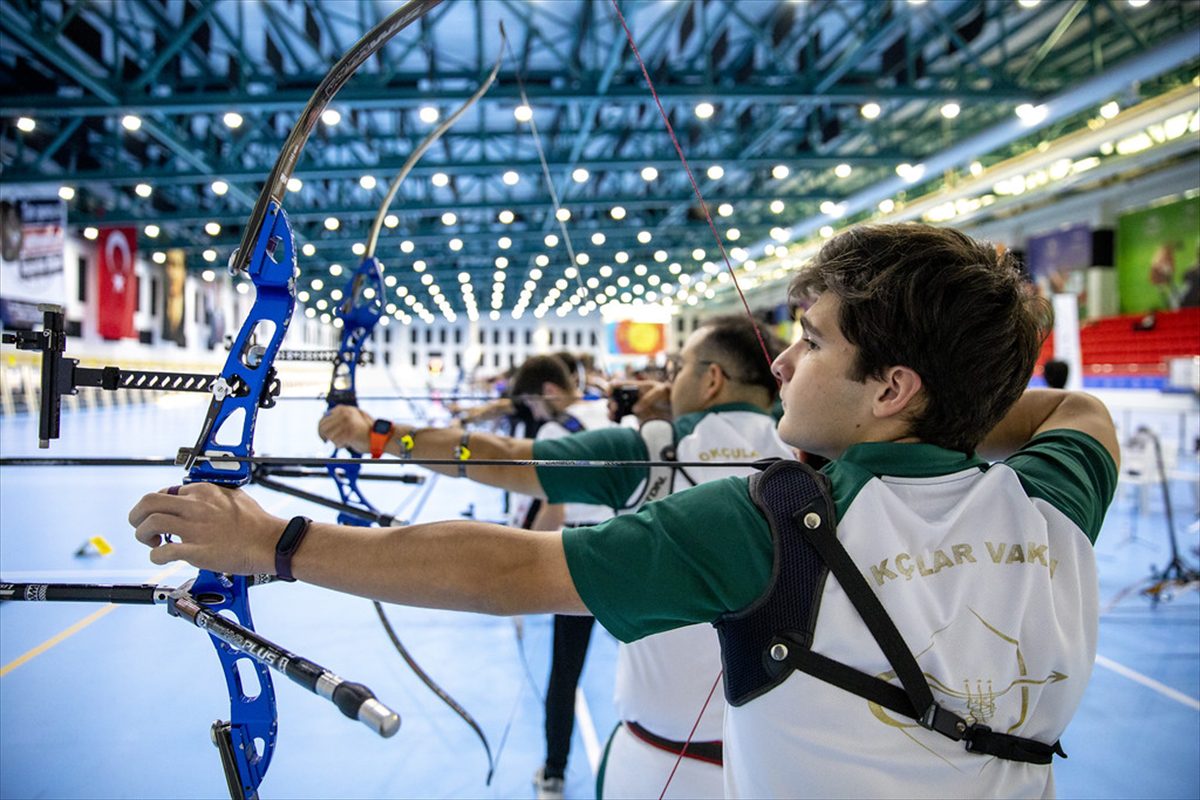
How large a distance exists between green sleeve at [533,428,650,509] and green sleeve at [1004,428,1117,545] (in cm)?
77

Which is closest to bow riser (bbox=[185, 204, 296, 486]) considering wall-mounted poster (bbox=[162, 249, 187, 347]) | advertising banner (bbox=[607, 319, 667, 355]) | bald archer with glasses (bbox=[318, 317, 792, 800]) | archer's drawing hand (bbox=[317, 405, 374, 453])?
bald archer with glasses (bbox=[318, 317, 792, 800])

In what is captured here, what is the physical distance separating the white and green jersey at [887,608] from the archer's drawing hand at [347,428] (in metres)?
1.36

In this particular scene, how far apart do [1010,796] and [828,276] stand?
1.84 feet

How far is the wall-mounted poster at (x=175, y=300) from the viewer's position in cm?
1016

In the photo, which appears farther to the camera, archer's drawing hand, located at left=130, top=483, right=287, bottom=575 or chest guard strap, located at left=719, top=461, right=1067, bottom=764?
archer's drawing hand, located at left=130, top=483, right=287, bottom=575

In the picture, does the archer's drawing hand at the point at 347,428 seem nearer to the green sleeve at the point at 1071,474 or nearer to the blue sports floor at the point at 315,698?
the blue sports floor at the point at 315,698

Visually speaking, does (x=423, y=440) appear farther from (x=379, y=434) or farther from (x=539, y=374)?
(x=539, y=374)

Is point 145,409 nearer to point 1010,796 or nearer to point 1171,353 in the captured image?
point 1010,796

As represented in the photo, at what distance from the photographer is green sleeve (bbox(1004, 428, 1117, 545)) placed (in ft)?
2.74

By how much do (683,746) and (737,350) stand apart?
33.8 inches

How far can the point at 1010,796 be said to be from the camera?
74 cm

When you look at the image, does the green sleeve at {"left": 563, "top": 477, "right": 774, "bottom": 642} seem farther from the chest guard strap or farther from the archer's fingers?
the archer's fingers

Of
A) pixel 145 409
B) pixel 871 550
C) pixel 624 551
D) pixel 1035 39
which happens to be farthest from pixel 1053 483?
pixel 1035 39

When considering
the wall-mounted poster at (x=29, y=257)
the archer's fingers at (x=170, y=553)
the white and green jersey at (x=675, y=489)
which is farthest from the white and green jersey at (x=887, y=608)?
the wall-mounted poster at (x=29, y=257)
